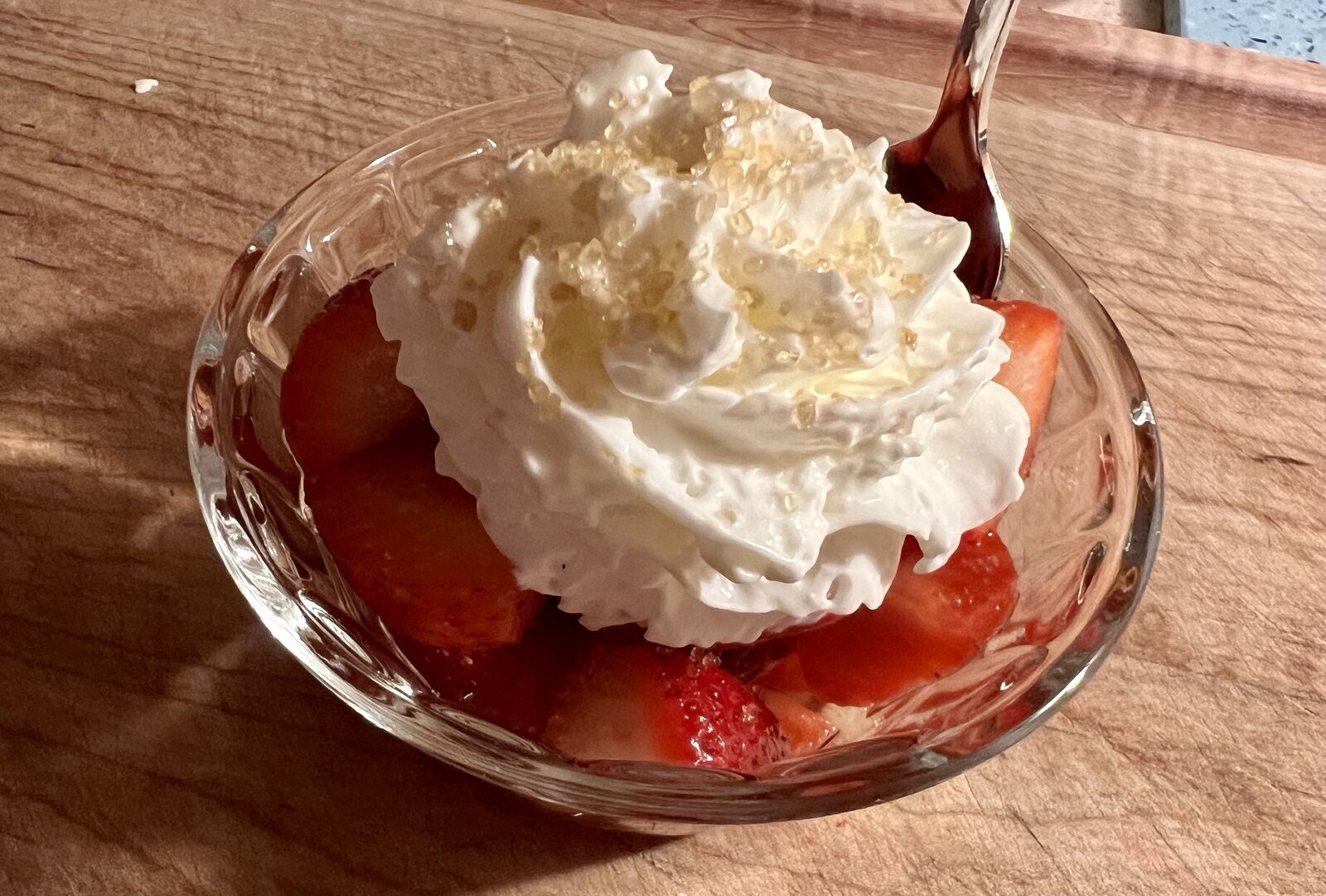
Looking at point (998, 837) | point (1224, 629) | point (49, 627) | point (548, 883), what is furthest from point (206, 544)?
point (1224, 629)

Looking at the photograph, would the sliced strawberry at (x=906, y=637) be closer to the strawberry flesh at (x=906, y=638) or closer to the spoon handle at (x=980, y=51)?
the strawberry flesh at (x=906, y=638)

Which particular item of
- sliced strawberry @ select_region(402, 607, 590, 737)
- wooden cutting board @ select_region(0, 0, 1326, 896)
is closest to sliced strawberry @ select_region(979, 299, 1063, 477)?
wooden cutting board @ select_region(0, 0, 1326, 896)

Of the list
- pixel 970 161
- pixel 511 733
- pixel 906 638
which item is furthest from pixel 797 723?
pixel 970 161

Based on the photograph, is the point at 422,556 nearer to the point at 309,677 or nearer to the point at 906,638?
the point at 309,677

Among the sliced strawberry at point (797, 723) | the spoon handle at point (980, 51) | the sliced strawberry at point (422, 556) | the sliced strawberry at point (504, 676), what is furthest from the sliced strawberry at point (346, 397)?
the spoon handle at point (980, 51)

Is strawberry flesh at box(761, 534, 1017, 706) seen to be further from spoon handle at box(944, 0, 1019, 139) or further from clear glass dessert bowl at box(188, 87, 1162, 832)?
spoon handle at box(944, 0, 1019, 139)
